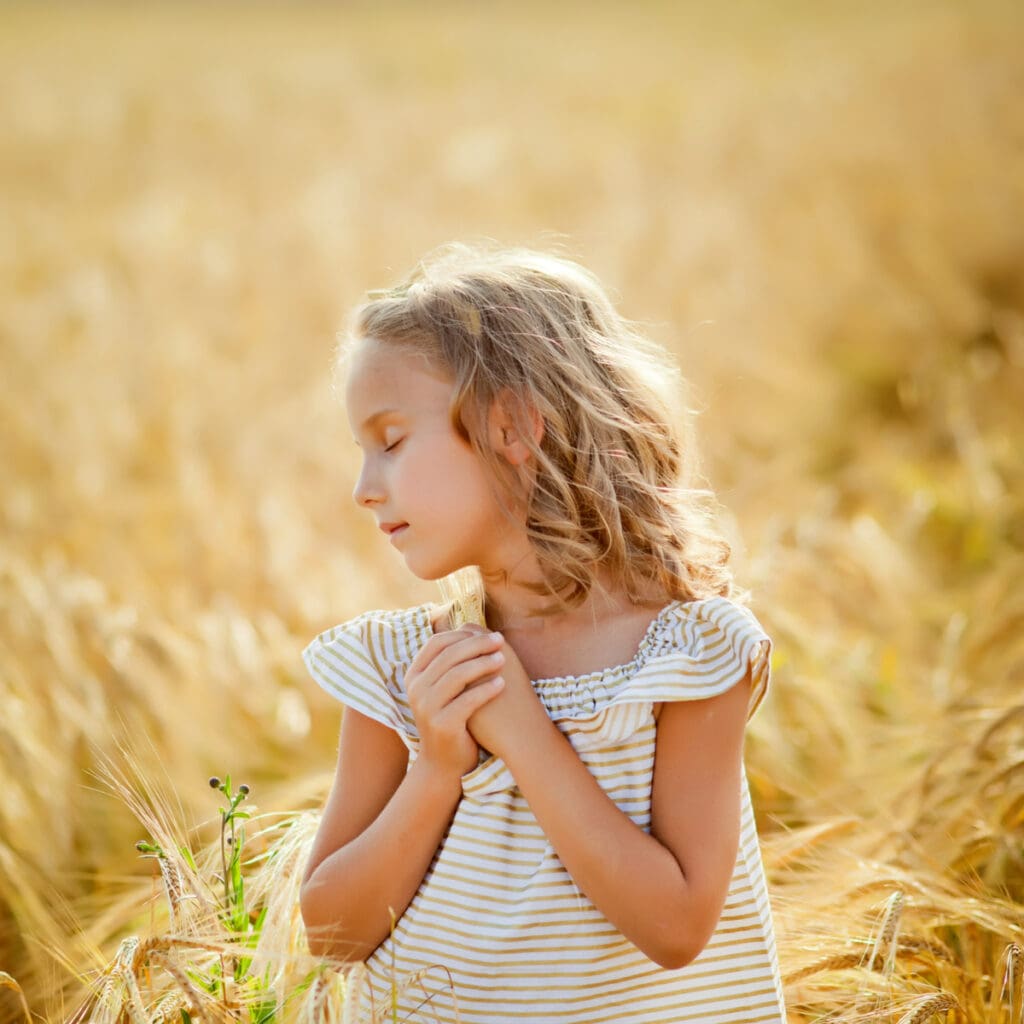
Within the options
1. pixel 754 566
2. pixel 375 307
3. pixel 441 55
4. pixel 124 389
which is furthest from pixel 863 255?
pixel 441 55

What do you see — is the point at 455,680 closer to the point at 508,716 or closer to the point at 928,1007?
the point at 508,716

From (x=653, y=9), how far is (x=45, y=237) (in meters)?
22.3

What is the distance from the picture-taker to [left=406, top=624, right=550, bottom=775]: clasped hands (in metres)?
1.32

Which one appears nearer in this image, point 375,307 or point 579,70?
point 375,307

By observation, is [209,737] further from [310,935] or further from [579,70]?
[579,70]

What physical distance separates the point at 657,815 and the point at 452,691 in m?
0.26

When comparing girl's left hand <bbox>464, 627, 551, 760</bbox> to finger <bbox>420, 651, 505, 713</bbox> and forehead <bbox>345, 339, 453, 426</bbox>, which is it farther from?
forehead <bbox>345, 339, 453, 426</bbox>

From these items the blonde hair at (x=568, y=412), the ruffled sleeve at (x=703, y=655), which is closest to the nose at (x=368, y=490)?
the blonde hair at (x=568, y=412)

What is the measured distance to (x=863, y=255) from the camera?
6547 millimetres

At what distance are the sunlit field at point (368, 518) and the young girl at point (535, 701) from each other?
0.14m

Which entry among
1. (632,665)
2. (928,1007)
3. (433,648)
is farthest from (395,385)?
(928,1007)

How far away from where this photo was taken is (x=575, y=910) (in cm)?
133

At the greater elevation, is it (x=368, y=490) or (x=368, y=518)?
A: (x=368, y=490)

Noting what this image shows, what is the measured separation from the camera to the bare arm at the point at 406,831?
133 cm
